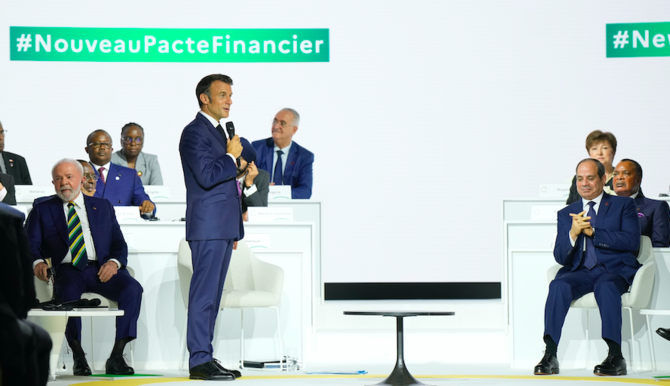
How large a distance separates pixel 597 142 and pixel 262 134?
11.3 feet

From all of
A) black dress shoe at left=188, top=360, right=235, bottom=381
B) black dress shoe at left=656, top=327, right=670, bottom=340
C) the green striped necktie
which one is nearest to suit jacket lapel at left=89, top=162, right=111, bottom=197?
the green striped necktie

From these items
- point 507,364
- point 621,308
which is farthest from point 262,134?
point 621,308

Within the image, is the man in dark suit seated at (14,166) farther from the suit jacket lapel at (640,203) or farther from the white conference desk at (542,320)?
the suit jacket lapel at (640,203)

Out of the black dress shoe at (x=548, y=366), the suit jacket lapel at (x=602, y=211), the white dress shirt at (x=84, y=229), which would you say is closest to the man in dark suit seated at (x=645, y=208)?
the suit jacket lapel at (x=602, y=211)

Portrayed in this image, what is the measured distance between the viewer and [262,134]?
331 inches

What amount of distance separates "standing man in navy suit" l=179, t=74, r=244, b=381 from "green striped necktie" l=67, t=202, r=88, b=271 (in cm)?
89

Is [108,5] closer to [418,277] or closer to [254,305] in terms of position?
[418,277]

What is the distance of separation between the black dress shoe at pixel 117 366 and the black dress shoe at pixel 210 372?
0.67m

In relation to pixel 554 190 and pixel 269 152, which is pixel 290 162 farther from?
pixel 554 190

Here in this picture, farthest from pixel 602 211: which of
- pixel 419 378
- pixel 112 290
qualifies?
pixel 112 290

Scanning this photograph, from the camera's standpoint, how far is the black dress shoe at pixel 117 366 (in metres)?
4.54

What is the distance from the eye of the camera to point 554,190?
696 cm

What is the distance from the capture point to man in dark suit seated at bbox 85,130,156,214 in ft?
21.0

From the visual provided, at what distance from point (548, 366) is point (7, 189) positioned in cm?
385
